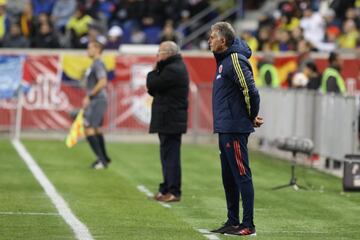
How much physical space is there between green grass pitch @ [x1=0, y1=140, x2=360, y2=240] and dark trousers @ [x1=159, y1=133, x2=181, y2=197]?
31cm

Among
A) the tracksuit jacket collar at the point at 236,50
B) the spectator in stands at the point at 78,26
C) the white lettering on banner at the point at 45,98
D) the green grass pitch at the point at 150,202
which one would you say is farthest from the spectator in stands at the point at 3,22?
the tracksuit jacket collar at the point at 236,50

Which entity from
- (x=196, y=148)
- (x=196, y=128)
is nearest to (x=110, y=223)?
(x=196, y=148)

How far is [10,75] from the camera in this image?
26.7 metres

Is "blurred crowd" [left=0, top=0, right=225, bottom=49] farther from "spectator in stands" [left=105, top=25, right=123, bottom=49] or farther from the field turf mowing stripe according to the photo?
the field turf mowing stripe

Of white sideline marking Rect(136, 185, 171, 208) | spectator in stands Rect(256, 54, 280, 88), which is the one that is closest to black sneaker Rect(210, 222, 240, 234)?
white sideline marking Rect(136, 185, 171, 208)

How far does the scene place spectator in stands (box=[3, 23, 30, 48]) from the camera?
2925 centimetres

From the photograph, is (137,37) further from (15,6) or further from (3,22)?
(15,6)

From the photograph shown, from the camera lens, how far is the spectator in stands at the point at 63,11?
3250cm

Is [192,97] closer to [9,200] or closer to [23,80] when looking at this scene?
[23,80]

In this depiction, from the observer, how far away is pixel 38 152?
75.4 feet

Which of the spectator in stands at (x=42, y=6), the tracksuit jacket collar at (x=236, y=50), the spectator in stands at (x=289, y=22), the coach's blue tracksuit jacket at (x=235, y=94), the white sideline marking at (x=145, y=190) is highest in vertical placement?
the spectator in stands at (x=42, y=6)

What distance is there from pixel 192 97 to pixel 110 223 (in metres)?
14.2

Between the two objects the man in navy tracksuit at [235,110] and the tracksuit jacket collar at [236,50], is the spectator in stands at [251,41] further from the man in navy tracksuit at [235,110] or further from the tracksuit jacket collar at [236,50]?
the man in navy tracksuit at [235,110]

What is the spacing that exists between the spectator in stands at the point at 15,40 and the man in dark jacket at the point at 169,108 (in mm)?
14275
